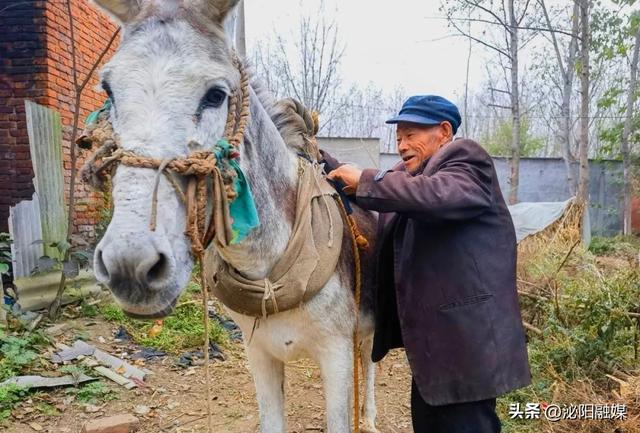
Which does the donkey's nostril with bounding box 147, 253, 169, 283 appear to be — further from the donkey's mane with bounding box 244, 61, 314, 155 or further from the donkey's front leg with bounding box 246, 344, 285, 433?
the donkey's front leg with bounding box 246, 344, 285, 433

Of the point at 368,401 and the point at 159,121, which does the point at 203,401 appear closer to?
the point at 368,401

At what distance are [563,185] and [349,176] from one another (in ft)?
56.7

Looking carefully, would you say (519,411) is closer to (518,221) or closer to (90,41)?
(518,221)

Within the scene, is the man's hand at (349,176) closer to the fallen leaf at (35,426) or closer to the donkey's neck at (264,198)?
the donkey's neck at (264,198)

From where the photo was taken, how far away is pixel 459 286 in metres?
1.93

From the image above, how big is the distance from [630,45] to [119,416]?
15.6 meters

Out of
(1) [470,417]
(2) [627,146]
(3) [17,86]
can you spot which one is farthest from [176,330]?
(2) [627,146]

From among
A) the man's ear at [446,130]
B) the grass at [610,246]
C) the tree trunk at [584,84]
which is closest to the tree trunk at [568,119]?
the grass at [610,246]

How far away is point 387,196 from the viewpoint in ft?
5.90

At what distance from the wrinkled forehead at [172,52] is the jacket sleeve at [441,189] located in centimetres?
66

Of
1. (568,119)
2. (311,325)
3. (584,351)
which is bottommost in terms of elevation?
(584,351)

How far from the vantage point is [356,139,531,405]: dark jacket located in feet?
6.19

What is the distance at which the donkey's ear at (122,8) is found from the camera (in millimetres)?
1731

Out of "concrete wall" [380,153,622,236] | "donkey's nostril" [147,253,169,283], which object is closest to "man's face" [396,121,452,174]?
"donkey's nostril" [147,253,169,283]
